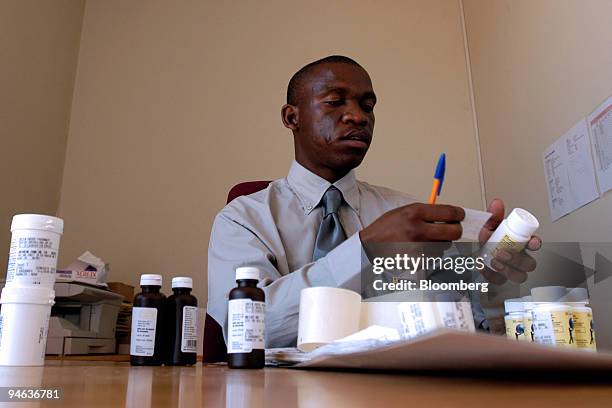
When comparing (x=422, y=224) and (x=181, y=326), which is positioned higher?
(x=422, y=224)

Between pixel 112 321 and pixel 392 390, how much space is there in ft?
4.92

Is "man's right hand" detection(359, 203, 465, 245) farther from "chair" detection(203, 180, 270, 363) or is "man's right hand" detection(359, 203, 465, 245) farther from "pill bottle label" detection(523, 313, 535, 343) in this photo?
"chair" detection(203, 180, 270, 363)

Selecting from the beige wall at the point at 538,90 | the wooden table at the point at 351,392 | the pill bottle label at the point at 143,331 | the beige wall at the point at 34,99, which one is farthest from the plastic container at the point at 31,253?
the beige wall at the point at 34,99

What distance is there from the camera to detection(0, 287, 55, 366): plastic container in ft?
2.09

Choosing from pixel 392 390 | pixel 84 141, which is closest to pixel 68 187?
pixel 84 141

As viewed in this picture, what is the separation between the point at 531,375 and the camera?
0.37 m

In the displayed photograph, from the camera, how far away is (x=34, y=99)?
194cm

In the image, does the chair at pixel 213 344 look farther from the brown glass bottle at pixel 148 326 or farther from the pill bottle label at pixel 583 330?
the pill bottle label at pixel 583 330

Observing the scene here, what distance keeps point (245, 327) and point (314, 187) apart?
2.22 feet

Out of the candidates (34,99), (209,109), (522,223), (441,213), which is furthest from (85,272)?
(522,223)

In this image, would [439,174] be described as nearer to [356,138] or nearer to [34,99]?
[356,138]

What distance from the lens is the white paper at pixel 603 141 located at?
1155 millimetres

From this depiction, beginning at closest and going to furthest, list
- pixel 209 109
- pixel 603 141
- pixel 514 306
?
pixel 514 306 → pixel 603 141 → pixel 209 109

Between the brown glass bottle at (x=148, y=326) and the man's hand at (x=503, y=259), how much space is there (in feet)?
1.58
